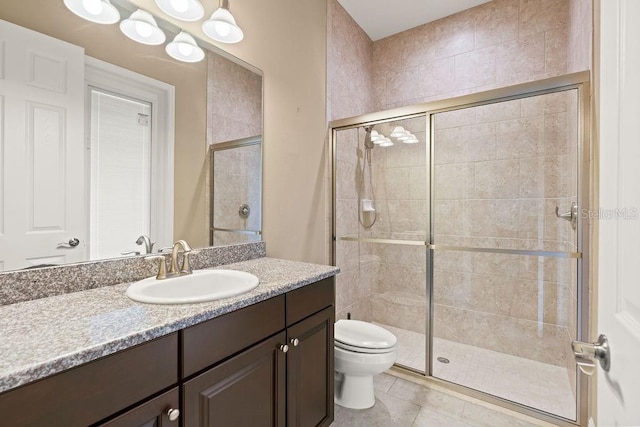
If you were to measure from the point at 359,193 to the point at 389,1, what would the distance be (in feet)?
5.20

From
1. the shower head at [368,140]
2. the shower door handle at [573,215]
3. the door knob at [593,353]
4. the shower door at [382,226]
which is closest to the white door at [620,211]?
the door knob at [593,353]

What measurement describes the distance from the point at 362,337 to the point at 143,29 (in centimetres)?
200

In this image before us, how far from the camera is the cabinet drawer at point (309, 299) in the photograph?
121 centimetres

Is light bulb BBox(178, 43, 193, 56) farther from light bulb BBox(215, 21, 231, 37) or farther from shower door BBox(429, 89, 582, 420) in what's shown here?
shower door BBox(429, 89, 582, 420)

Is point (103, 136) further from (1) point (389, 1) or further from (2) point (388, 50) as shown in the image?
(2) point (388, 50)

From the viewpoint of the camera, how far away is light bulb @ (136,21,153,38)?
1214mm

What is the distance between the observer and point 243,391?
1.00 m

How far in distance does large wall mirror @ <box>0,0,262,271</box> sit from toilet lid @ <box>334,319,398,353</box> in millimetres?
947

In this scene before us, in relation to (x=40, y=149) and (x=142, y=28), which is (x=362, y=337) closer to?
(x=40, y=149)

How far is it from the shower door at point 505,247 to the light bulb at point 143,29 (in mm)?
1709

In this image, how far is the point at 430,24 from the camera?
8.60 ft

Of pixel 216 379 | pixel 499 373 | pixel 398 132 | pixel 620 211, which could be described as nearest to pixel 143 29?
pixel 216 379

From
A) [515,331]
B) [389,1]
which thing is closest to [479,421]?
[515,331]

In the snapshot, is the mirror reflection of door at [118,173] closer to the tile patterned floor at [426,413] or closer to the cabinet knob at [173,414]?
the cabinet knob at [173,414]
